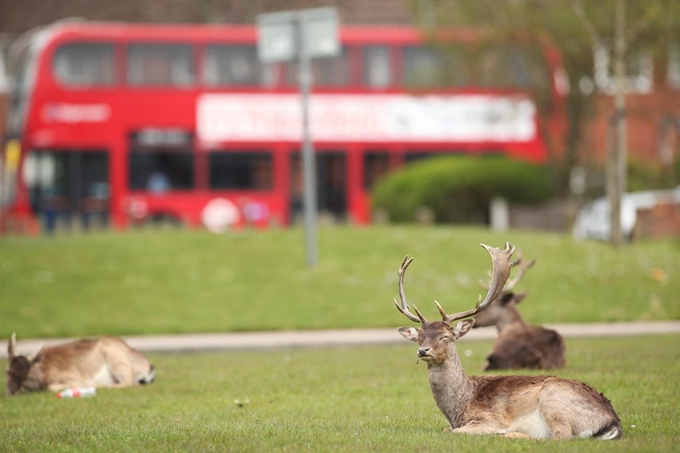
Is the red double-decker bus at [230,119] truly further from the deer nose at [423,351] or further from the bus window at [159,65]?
the deer nose at [423,351]

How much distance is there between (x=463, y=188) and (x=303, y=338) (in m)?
14.4

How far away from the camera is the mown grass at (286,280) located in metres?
20.0

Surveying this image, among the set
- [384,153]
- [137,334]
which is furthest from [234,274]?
[384,153]

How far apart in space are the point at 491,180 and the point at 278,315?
500 inches

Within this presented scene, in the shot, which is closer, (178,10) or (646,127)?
(646,127)

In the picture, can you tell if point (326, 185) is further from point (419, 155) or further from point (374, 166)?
point (419, 155)

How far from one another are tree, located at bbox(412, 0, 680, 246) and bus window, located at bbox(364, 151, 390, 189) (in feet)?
16.0

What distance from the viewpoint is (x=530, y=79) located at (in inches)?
1314

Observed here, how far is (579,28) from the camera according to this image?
29141mm

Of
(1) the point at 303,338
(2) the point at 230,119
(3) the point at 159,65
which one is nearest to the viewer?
(1) the point at 303,338

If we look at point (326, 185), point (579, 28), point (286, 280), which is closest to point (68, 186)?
point (326, 185)

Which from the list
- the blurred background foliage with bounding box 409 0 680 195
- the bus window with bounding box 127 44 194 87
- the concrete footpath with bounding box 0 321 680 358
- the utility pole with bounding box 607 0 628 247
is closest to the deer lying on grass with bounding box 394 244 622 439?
the concrete footpath with bounding box 0 321 680 358

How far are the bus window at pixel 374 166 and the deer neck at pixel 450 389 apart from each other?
2726 cm

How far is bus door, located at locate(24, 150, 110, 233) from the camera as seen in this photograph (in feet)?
113
